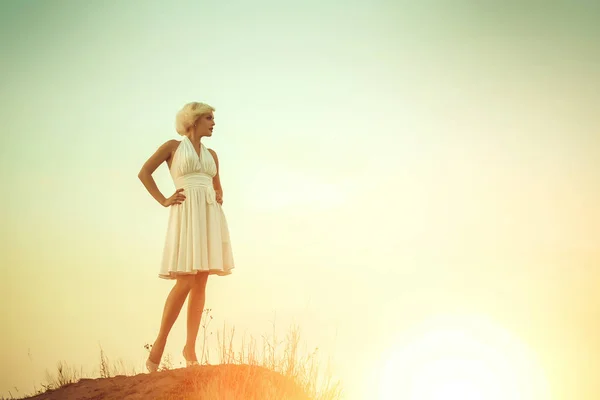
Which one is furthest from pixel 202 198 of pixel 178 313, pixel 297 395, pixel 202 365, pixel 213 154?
pixel 297 395

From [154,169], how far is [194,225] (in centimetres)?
83

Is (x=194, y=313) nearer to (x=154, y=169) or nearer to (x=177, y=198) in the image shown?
(x=177, y=198)

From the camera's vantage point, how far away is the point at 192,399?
25.9 ft

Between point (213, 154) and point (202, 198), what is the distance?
0.67m

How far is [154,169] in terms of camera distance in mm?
8922

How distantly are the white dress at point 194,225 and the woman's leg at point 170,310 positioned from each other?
5.1 inches

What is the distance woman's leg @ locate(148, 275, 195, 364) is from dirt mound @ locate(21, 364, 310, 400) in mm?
241

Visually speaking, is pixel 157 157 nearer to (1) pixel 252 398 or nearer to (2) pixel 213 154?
(2) pixel 213 154

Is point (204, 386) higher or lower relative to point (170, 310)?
lower

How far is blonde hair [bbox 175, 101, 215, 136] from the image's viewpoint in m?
8.88

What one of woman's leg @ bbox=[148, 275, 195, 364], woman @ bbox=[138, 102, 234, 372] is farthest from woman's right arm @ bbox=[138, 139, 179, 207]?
woman's leg @ bbox=[148, 275, 195, 364]

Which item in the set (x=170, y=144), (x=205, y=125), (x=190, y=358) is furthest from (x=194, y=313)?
(x=205, y=125)

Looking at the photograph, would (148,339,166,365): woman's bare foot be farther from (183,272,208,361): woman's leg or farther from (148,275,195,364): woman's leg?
(183,272,208,361): woman's leg

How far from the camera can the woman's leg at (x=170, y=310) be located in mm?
8578
